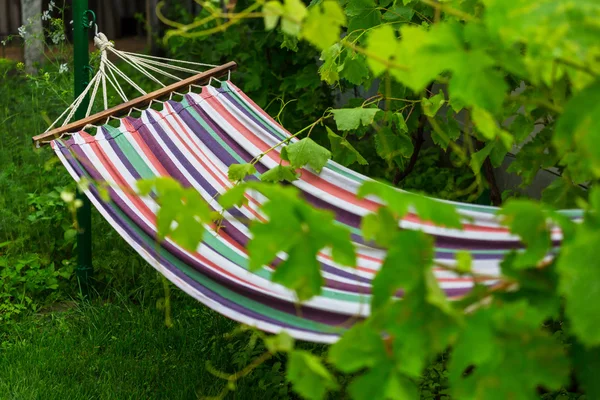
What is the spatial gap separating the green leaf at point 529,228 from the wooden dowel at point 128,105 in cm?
151

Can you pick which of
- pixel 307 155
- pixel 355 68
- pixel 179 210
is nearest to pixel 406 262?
pixel 179 210

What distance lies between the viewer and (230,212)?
222 cm

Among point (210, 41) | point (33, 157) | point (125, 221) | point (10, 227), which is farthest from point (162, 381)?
point (210, 41)

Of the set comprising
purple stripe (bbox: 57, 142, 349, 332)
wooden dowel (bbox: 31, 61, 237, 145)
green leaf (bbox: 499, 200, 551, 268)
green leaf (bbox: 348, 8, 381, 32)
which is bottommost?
purple stripe (bbox: 57, 142, 349, 332)

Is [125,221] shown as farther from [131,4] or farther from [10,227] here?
[131,4]

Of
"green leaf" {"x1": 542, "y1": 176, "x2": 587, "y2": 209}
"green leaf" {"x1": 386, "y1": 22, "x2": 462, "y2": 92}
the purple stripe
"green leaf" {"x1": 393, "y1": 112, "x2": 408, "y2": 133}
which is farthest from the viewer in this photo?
"green leaf" {"x1": 393, "y1": 112, "x2": 408, "y2": 133}

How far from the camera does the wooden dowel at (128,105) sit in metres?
2.23

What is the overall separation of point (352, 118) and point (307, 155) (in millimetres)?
165

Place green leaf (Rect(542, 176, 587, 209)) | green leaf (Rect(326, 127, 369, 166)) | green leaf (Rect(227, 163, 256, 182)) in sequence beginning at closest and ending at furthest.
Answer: green leaf (Rect(542, 176, 587, 209))
green leaf (Rect(227, 163, 256, 182))
green leaf (Rect(326, 127, 369, 166))

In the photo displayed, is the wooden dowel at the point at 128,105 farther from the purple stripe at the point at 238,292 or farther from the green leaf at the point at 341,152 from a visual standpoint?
the green leaf at the point at 341,152

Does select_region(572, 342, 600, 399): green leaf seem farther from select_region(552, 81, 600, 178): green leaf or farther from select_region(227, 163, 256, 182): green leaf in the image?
select_region(227, 163, 256, 182): green leaf

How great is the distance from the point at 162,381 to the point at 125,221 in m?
0.56

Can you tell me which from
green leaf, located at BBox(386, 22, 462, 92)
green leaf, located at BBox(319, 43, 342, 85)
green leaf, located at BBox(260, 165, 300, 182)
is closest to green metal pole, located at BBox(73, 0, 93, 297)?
green leaf, located at BBox(260, 165, 300, 182)

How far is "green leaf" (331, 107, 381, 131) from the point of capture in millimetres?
2188
